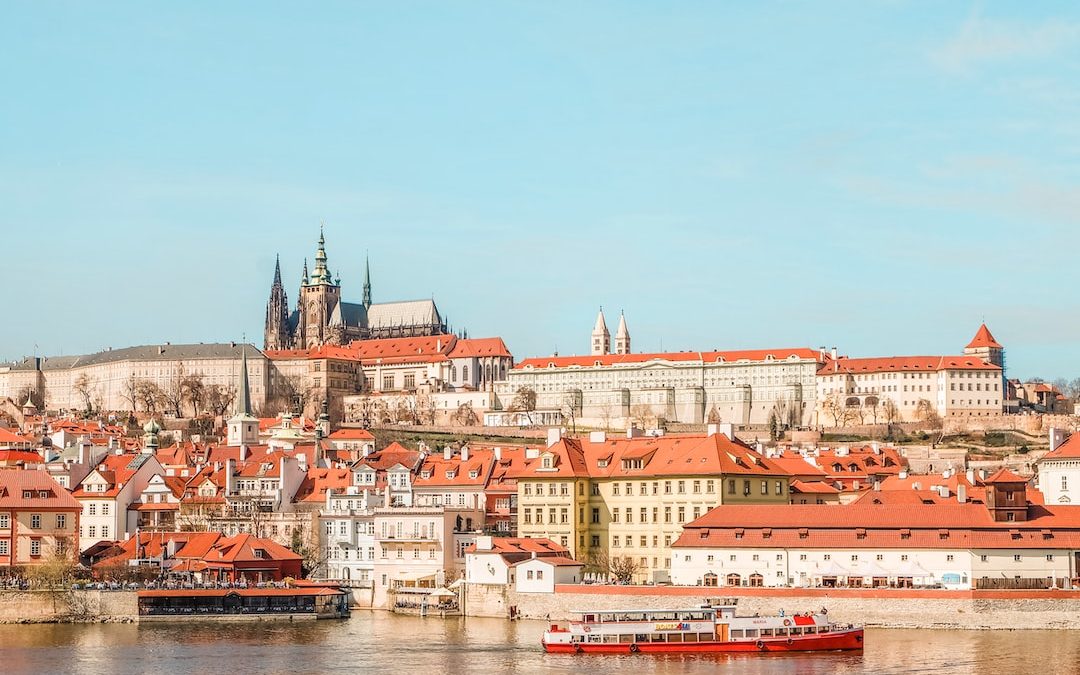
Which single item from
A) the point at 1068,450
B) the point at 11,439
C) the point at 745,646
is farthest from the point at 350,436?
the point at 745,646

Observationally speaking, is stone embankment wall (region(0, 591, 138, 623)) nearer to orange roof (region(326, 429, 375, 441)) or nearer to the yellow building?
the yellow building

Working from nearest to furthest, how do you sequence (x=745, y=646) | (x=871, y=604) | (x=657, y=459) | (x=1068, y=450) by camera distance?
(x=745, y=646) < (x=871, y=604) < (x=657, y=459) < (x=1068, y=450)

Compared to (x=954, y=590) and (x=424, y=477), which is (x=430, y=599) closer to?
(x=424, y=477)

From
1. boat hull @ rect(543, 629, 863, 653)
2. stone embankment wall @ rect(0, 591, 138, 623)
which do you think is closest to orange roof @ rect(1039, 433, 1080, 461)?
boat hull @ rect(543, 629, 863, 653)

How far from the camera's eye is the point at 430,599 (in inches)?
3000

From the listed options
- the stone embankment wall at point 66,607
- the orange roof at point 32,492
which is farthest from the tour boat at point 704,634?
the orange roof at point 32,492

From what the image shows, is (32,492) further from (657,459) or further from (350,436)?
→ (350,436)

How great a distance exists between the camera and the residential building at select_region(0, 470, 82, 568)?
80375 mm

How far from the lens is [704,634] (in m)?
63.5

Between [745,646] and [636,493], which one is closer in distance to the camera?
[745,646]

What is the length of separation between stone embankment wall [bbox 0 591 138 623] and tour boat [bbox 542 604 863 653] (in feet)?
64.1

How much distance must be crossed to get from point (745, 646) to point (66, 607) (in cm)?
2833

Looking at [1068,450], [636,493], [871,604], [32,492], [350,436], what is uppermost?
[350,436]

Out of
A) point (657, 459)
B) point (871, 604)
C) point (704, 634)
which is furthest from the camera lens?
point (657, 459)
